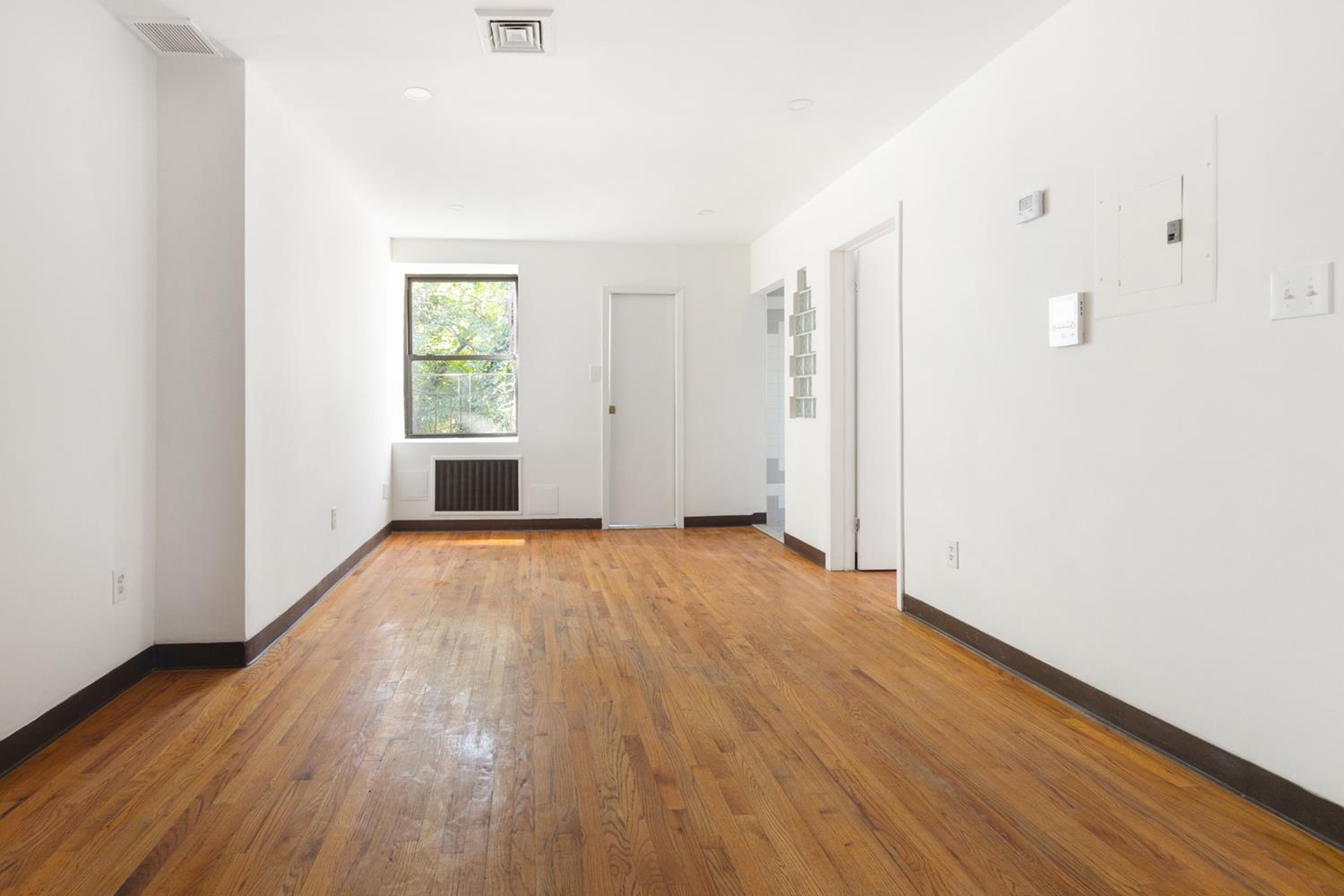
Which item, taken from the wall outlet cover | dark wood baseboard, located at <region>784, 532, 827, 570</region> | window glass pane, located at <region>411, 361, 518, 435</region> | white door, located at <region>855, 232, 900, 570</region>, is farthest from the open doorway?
the wall outlet cover

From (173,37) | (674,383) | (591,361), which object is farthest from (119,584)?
(674,383)

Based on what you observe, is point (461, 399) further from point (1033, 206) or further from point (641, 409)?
point (1033, 206)

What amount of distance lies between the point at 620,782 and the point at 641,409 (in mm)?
4977

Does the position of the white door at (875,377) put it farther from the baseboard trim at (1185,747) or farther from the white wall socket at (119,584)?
the white wall socket at (119,584)

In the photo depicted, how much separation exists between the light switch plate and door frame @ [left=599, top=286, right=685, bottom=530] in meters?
5.15

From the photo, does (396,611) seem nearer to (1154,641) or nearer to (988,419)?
(988,419)

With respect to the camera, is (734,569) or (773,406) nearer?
(734,569)

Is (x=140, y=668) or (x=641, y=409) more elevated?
(x=641, y=409)

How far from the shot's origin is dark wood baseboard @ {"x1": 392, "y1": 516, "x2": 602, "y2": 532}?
6.79 m

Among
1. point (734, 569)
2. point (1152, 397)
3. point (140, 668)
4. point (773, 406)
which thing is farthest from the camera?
point (773, 406)

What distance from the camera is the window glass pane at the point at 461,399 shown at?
7.02 m

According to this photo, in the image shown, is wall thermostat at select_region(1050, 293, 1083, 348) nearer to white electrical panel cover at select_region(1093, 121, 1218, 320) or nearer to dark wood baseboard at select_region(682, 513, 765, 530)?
white electrical panel cover at select_region(1093, 121, 1218, 320)

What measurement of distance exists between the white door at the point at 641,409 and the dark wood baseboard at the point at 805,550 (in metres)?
1.37

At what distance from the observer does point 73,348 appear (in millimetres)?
2596
